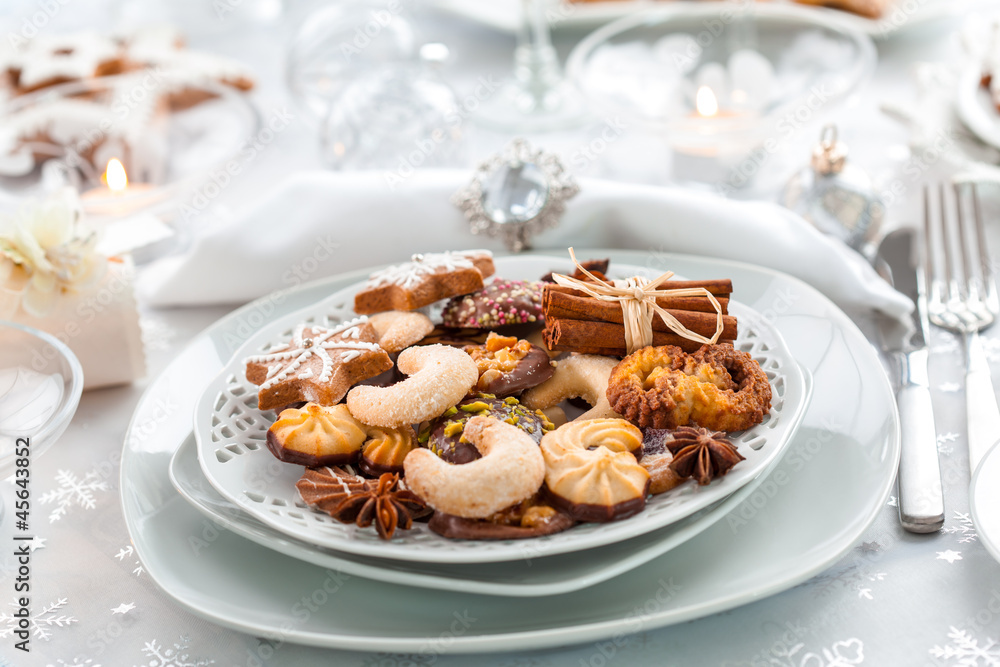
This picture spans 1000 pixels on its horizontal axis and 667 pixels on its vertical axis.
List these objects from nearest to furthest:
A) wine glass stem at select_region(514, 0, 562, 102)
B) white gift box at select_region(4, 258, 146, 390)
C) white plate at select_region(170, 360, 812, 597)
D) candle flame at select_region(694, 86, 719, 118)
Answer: white plate at select_region(170, 360, 812, 597), white gift box at select_region(4, 258, 146, 390), candle flame at select_region(694, 86, 719, 118), wine glass stem at select_region(514, 0, 562, 102)

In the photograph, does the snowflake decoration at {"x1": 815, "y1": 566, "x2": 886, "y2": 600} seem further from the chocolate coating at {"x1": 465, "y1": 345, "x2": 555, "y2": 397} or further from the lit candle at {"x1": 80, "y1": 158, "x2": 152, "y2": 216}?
the lit candle at {"x1": 80, "y1": 158, "x2": 152, "y2": 216}

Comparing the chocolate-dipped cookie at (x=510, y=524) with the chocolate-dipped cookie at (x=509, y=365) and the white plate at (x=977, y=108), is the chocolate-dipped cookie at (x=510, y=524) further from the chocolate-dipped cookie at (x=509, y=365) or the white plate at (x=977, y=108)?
the white plate at (x=977, y=108)

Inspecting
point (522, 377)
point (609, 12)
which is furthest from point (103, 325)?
point (609, 12)

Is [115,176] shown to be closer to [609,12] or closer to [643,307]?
[643,307]

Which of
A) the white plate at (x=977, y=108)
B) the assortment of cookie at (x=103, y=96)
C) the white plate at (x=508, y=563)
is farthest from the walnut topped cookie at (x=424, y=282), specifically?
the white plate at (x=977, y=108)

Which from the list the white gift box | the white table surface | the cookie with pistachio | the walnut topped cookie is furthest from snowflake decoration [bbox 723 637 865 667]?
the white gift box

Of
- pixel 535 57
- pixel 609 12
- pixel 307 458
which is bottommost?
pixel 307 458
